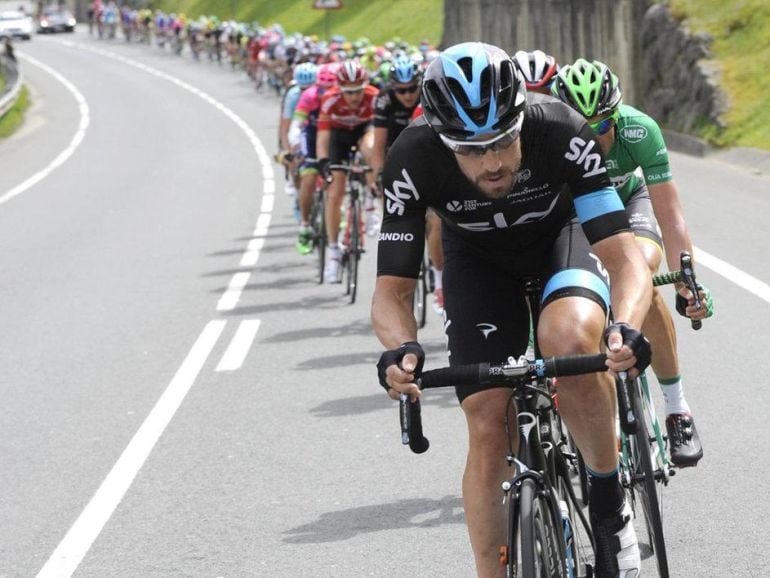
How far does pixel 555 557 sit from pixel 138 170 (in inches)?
1006

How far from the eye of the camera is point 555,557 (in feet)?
14.5

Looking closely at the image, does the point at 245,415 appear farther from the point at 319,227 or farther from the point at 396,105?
the point at 319,227

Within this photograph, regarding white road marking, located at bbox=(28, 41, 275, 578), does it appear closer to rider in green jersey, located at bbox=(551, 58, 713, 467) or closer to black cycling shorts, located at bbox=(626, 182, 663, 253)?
rider in green jersey, located at bbox=(551, 58, 713, 467)

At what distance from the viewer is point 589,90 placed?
629 centimetres

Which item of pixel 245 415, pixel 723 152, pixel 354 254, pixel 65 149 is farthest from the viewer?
pixel 65 149

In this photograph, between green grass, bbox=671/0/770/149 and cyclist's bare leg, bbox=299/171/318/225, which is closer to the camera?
cyclist's bare leg, bbox=299/171/318/225

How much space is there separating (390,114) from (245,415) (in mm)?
3839

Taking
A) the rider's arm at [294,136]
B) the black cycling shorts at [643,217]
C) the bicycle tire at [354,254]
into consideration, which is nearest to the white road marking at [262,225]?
the rider's arm at [294,136]

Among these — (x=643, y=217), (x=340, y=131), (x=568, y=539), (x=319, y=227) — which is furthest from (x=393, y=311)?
(x=319, y=227)

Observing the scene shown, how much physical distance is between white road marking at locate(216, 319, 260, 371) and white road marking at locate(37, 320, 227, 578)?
15cm

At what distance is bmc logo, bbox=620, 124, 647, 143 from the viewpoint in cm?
656

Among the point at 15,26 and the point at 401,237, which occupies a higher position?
the point at 401,237

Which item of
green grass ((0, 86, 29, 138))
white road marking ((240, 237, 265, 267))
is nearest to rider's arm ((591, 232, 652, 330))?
white road marking ((240, 237, 265, 267))

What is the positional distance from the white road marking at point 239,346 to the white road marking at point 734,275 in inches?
151
